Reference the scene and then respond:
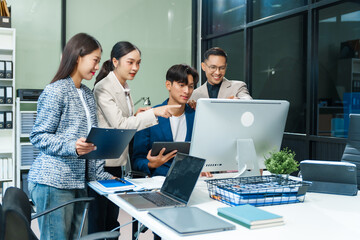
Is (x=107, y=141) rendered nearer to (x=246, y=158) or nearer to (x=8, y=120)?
(x=246, y=158)

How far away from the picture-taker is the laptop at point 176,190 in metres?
1.58

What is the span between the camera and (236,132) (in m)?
1.91

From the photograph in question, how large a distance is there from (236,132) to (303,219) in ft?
2.01

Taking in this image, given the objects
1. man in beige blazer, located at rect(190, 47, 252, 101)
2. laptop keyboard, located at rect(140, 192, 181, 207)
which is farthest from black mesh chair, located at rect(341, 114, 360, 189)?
laptop keyboard, located at rect(140, 192, 181, 207)

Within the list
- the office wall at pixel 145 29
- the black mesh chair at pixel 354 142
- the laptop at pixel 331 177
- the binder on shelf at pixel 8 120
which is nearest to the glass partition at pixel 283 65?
the office wall at pixel 145 29

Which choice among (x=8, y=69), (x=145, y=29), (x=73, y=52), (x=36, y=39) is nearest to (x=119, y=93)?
(x=73, y=52)

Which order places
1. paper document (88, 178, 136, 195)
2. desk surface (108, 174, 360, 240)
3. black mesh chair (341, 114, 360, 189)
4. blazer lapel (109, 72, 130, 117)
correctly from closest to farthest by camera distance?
desk surface (108, 174, 360, 240)
paper document (88, 178, 136, 195)
blazer lapel (109, 72, 130, 117)
black mesh chair (341, 114, 360, 189)

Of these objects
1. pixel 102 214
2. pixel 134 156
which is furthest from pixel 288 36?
pixel 102 214

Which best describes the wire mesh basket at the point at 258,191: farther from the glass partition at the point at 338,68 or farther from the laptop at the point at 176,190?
the glass partition at the point at 338,68

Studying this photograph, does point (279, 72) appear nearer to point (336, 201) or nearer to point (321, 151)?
point (321, 151)

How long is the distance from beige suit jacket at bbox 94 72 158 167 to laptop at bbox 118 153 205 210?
0.50 metres

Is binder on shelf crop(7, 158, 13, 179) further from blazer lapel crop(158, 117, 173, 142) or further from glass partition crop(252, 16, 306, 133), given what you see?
glass partition crop(252, 16, 306, 133)

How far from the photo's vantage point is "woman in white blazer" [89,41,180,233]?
7.14ft

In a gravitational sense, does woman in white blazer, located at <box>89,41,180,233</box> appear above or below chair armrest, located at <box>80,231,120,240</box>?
above
